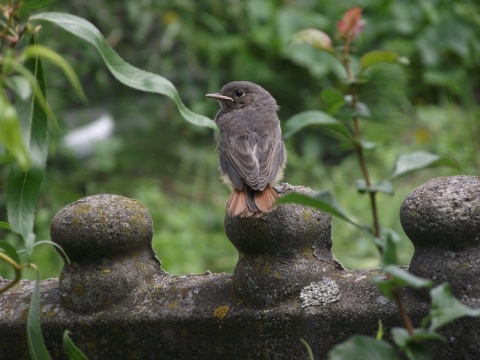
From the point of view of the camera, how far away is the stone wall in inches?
75.5

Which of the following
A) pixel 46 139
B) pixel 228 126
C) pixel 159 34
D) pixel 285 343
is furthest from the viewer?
pixel 159 34

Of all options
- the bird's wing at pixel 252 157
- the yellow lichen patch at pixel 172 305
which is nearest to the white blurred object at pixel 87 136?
the bird's wing at pixel 252 157

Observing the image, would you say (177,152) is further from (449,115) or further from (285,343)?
(285,343)

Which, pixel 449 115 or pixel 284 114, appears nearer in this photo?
pixel 449 115

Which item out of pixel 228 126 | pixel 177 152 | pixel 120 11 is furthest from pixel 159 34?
A: pixel 228 126

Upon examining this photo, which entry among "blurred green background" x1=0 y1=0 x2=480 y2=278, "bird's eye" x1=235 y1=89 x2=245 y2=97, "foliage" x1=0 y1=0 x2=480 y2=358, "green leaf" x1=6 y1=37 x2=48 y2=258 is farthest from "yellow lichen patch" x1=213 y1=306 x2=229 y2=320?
"blurred green background" x1=0 y1=0 x2=480 y2=278

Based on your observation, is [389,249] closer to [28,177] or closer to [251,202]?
[28,177]

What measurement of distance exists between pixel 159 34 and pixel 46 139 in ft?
18.9

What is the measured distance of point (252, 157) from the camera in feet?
11.2

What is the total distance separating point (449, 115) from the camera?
622 centimetres

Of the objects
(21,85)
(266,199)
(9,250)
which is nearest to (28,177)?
(9,250)

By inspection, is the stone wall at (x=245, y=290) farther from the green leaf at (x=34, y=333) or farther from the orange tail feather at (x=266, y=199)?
the green leaf at (x=34, y=333)

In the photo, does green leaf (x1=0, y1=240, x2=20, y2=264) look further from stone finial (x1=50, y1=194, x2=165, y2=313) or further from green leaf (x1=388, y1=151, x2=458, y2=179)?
green leaf (x1=388, y1=151, x2=458, y2=179)

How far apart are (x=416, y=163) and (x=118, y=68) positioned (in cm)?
66
